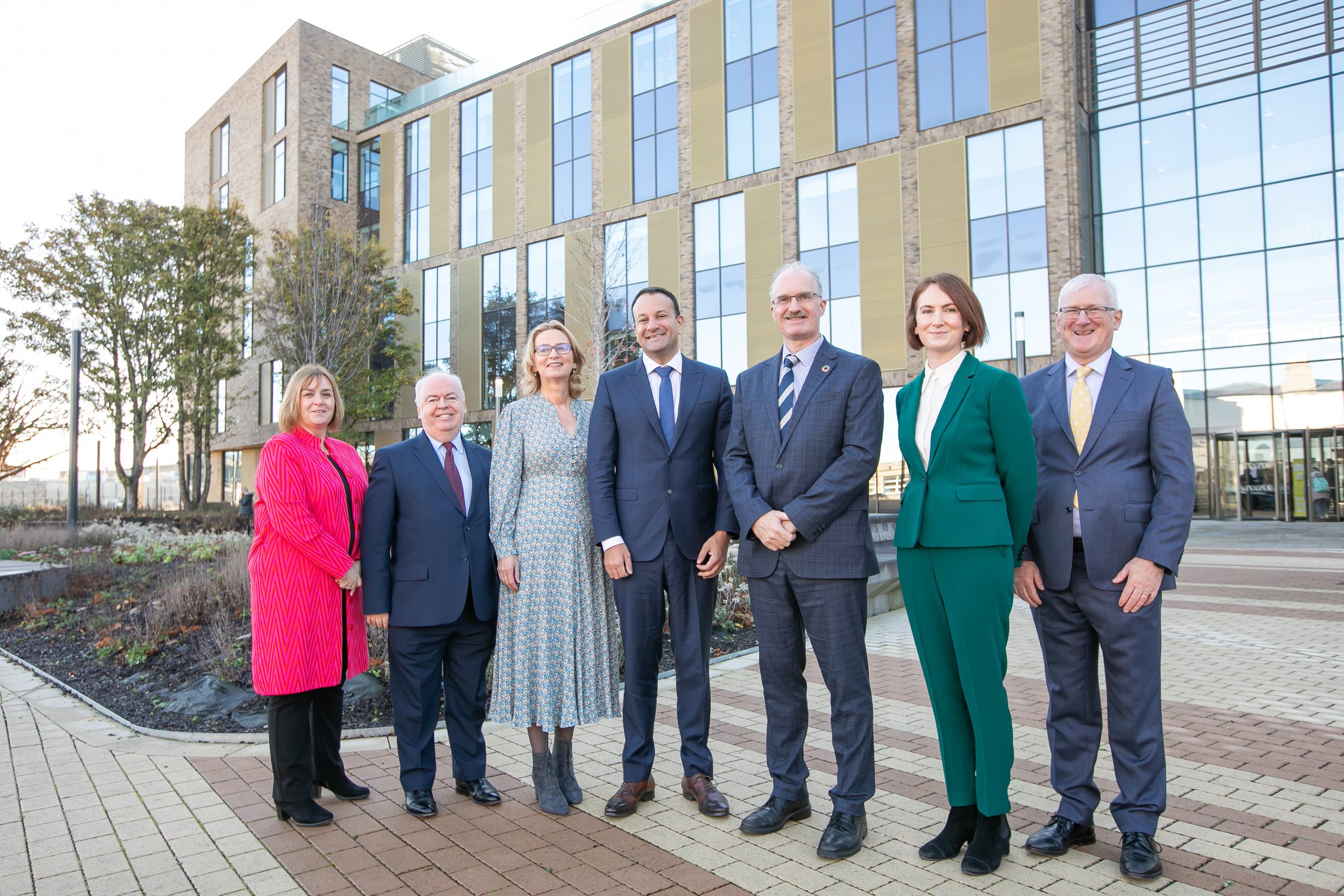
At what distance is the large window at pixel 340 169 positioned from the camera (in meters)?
36.4

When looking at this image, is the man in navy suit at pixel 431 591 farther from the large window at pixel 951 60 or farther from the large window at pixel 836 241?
the large window at pixel 951 60

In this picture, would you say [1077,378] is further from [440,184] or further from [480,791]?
[440,184]

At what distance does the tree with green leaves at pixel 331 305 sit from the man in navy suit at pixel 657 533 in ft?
79.3

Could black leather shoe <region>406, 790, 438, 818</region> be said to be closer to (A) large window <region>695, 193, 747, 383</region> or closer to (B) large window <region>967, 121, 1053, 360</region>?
(B) large window <region>967, 121, 1053, 360</region>

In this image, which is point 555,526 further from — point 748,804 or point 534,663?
point 748,804

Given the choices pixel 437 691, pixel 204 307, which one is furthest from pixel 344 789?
pixel 204 307

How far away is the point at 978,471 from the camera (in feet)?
10.8

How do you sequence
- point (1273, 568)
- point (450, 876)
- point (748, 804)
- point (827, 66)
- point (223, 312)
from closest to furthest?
point (450, 876), point (748, 804), point (1273, 568), point (827, 66), point (223, 312)

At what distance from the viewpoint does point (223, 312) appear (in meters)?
30.3

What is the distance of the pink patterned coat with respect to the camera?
3.81m

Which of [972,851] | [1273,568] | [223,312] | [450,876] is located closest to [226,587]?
[450,876]

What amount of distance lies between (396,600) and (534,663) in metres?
0.72

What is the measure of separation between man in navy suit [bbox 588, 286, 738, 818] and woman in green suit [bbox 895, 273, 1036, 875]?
3.03 feet

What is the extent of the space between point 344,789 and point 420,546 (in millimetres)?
1208
